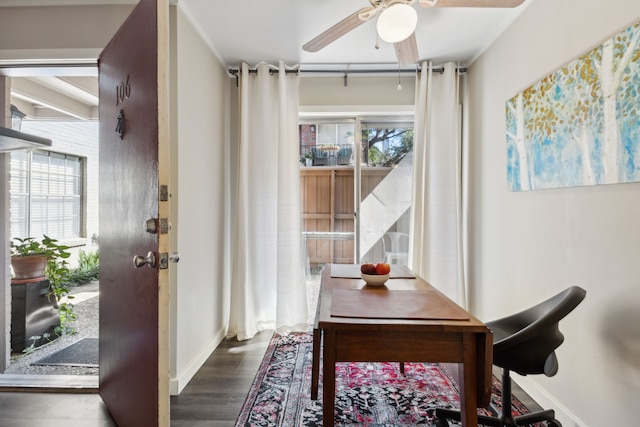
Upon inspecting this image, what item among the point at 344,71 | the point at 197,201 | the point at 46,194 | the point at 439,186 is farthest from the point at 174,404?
Answer: the point at 46,194

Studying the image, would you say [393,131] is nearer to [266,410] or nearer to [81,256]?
[266,410]

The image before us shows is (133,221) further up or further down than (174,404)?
further up

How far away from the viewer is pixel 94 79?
389 centimetres

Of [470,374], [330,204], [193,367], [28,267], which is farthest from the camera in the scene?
[330,204]

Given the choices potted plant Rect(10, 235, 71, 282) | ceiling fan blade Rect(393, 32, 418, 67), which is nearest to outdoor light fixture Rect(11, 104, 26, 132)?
potted plant Rect(10, 235, 71, 282)

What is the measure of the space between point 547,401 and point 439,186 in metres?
1.72

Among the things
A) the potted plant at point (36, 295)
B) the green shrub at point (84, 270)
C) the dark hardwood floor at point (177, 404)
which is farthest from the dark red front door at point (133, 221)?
the green shrub at point (84, 270)

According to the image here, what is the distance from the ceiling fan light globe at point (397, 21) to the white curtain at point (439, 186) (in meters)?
1.49

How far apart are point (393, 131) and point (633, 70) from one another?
6.58 feet

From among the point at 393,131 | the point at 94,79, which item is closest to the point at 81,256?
the point at 94,79

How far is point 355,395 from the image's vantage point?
2.08 metres

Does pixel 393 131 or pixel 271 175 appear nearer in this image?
pixel 271 175

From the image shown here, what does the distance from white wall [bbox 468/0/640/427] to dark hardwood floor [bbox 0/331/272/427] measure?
192 centimetres

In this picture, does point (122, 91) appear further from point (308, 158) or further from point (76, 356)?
point (76, 356)
